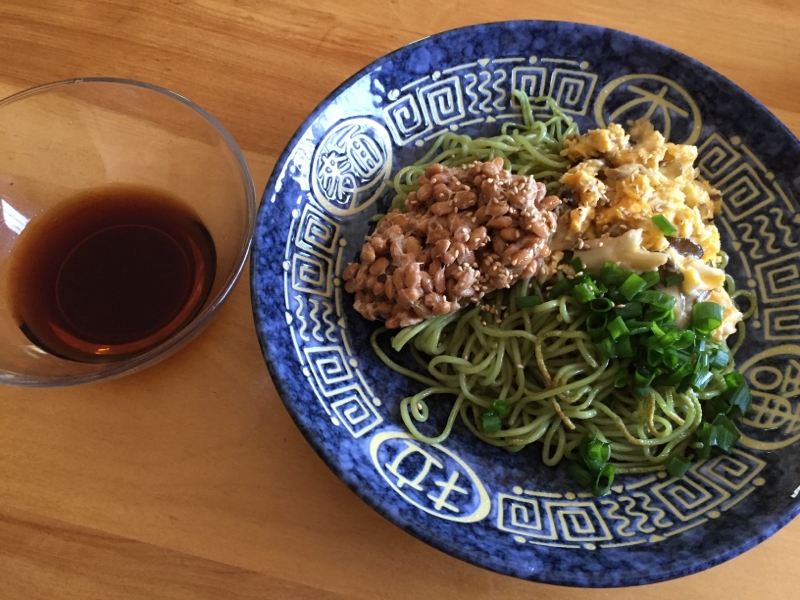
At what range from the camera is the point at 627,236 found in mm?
1991

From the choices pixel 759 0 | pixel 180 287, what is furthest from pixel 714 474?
pixel 759 0

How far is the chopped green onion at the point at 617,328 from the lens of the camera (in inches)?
75.7

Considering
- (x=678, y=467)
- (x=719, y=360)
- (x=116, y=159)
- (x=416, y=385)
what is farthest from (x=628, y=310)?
(x=116, y=159)

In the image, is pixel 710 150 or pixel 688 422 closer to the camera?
pixel 688 422

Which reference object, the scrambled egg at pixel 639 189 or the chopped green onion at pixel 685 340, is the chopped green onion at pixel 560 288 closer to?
the scrambled egg at pixel 639 189

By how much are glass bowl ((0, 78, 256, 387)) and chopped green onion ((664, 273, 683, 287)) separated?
148 centimetres

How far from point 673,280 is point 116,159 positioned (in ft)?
7.12

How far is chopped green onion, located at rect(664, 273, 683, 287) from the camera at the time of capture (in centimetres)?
199

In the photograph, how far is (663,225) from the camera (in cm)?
200

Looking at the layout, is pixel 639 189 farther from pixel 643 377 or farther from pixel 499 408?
pixel 499 408

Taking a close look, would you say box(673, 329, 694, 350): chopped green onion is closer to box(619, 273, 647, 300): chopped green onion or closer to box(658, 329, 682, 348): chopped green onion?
box(658, 329, 682, 348): chopped green onion

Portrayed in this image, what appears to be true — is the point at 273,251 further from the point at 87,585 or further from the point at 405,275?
the point at 87,585

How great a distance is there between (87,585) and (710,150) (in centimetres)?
279

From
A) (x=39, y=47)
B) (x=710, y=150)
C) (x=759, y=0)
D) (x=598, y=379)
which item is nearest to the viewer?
(x=598, y=379)
